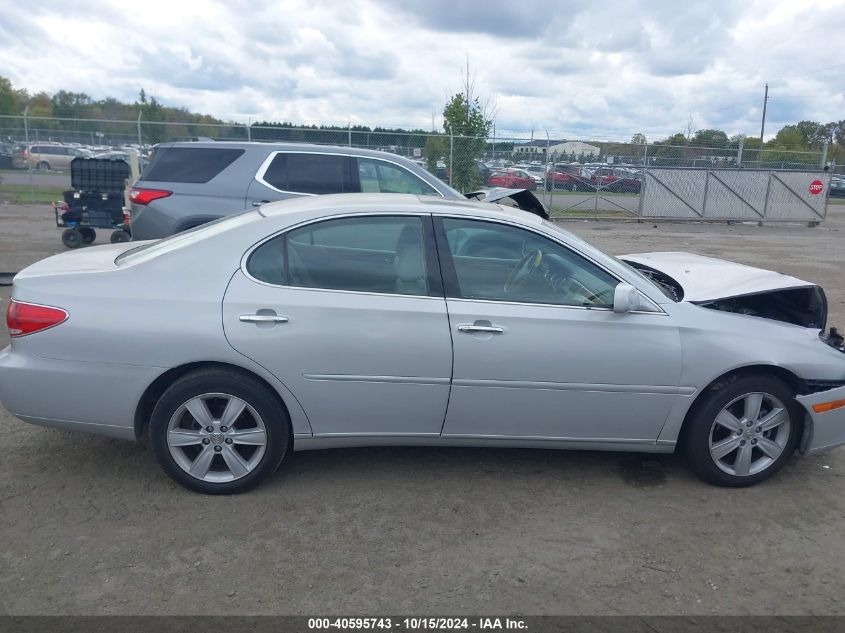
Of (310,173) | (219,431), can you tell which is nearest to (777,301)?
(219,431)

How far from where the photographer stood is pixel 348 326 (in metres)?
3.80

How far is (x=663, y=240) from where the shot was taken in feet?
56.8

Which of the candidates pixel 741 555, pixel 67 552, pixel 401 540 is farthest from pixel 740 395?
pixel 67 552

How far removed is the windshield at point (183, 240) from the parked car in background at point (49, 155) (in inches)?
726

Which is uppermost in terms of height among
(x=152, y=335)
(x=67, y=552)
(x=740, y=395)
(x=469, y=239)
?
(x=469, y=239)

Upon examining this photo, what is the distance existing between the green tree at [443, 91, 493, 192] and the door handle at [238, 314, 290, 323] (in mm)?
16559

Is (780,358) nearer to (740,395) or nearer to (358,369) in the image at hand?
(740,395)

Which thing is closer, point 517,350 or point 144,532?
point 144,532

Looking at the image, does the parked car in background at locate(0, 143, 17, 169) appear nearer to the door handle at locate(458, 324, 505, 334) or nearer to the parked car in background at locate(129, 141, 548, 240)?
the parked car in background at locate(129, 141, 548, 240)

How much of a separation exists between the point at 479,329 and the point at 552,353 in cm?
41

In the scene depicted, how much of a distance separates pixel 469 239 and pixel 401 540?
1682mm

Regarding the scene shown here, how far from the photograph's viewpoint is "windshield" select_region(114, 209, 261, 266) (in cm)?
408

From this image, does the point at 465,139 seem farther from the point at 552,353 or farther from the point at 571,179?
the point at 552,353
